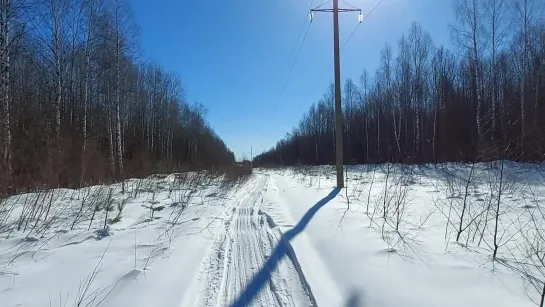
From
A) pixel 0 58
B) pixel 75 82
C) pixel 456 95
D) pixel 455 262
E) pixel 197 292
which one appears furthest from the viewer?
pixel 456 95

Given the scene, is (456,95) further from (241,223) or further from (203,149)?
(203,149)

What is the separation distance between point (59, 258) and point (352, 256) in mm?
3897

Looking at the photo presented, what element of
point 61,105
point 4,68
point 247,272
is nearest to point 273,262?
point 247,272

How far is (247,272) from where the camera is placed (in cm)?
375

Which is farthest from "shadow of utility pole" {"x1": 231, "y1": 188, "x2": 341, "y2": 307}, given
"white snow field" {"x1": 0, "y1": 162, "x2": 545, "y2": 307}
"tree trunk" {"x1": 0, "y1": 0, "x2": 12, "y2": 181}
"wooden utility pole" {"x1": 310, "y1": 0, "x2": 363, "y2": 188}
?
"tree trunk" {"x1": 0, "y1": 0, "x2": 12, "y2": 181}

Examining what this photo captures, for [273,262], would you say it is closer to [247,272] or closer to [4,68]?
[247,272]

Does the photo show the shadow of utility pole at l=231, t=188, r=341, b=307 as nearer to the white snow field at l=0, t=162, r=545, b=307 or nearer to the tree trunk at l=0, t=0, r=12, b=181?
the white snow field at l=0, t=162, r=545, b=307

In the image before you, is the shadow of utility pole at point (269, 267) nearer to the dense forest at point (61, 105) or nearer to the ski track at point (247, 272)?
the ski track at point (247, 272)

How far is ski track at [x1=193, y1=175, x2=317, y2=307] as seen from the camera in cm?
301

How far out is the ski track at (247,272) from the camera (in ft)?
9.89

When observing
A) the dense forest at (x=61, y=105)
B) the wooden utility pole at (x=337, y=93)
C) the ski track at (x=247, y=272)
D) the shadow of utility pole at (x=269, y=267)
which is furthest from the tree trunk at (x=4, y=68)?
the wooden utility pole at (x=337, y=93)

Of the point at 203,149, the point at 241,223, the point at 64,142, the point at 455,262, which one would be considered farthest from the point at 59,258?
the point at 203,149

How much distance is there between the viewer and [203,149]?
52062 millimetres

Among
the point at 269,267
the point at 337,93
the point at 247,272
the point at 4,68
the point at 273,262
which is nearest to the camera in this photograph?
the point at 247,272
